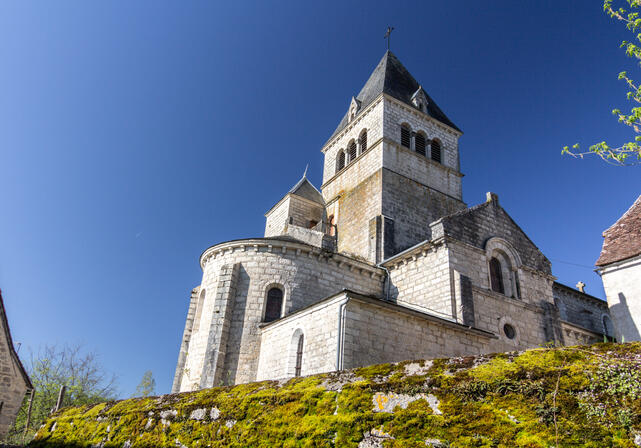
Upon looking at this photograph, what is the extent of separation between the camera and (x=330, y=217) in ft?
77.6

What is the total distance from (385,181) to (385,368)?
17.4 meters

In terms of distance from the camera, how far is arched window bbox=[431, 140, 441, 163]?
24.9 metres

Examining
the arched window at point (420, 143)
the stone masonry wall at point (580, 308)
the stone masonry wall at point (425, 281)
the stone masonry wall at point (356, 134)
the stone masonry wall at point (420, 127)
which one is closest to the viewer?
the stone masonry wall at point (425, 281)

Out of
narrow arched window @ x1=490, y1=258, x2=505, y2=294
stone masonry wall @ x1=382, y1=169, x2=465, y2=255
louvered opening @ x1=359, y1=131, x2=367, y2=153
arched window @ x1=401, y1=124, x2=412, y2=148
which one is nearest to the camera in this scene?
narrow arched window @ x1=490, y1=258, x2=505, y2=294

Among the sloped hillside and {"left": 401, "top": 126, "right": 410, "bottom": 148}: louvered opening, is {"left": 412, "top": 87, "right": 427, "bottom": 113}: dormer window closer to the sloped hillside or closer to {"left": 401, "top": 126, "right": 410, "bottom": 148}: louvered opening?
{"left": 401, "top": 126, "right": 410, "bottom": 148}: louvered opening

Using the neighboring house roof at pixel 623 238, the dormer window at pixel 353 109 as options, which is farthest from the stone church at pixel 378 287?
the neighboring house roof at pixel 623 238

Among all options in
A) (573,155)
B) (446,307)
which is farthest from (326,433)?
(446,307)

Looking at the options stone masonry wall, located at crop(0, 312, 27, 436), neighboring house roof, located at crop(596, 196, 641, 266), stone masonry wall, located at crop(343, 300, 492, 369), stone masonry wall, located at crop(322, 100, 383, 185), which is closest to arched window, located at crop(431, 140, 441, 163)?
stone masonry wall, located at crop(322, 100, 383, 185)

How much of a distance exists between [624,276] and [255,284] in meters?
11.5

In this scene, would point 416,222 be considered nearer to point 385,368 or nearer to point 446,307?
point 446,307

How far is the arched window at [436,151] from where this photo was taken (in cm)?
2486

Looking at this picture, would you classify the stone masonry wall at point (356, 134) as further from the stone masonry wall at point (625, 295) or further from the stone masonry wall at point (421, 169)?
the stone masonry wall at point (625, 295)

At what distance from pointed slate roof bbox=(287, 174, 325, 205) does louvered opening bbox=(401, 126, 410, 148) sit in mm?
5611

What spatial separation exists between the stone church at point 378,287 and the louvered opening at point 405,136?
445 millimetres
